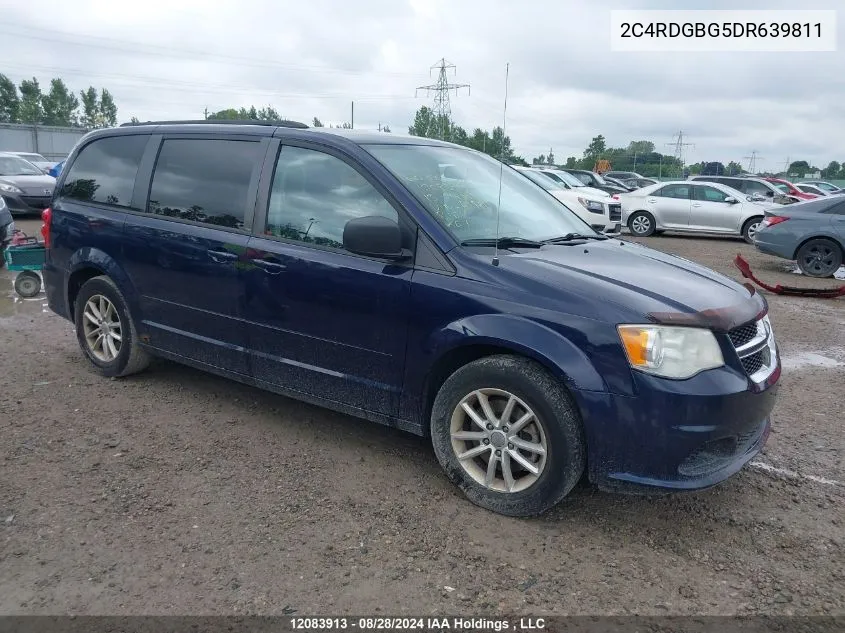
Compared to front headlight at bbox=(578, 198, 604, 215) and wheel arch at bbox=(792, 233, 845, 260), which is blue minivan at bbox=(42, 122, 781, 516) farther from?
front headlight at bbox=(578, 198, 604, 215)

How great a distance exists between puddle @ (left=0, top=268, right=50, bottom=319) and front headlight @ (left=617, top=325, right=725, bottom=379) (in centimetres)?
677

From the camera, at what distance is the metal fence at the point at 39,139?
3484cm

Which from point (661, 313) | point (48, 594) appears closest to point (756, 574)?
point (661, 313)

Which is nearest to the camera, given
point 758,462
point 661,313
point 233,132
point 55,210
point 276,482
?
point 661,313

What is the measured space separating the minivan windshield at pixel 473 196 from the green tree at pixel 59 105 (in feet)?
244

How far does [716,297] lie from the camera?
3.37 metres

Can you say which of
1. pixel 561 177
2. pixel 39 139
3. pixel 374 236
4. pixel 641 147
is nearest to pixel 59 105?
pixel 39 139

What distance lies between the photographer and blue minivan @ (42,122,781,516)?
3.05m

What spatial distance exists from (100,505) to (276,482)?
0.85 m

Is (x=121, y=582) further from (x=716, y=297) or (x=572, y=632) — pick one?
(x=716, y=297)

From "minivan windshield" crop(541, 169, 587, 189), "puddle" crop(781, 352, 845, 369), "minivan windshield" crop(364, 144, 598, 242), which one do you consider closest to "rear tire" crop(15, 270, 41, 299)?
"minivan windshield" crop(364, 144, 598, 242)

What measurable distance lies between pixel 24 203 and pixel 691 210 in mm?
16012

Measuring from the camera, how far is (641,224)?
59.3 feet

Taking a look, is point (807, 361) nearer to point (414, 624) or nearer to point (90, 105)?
point (414, 624)
